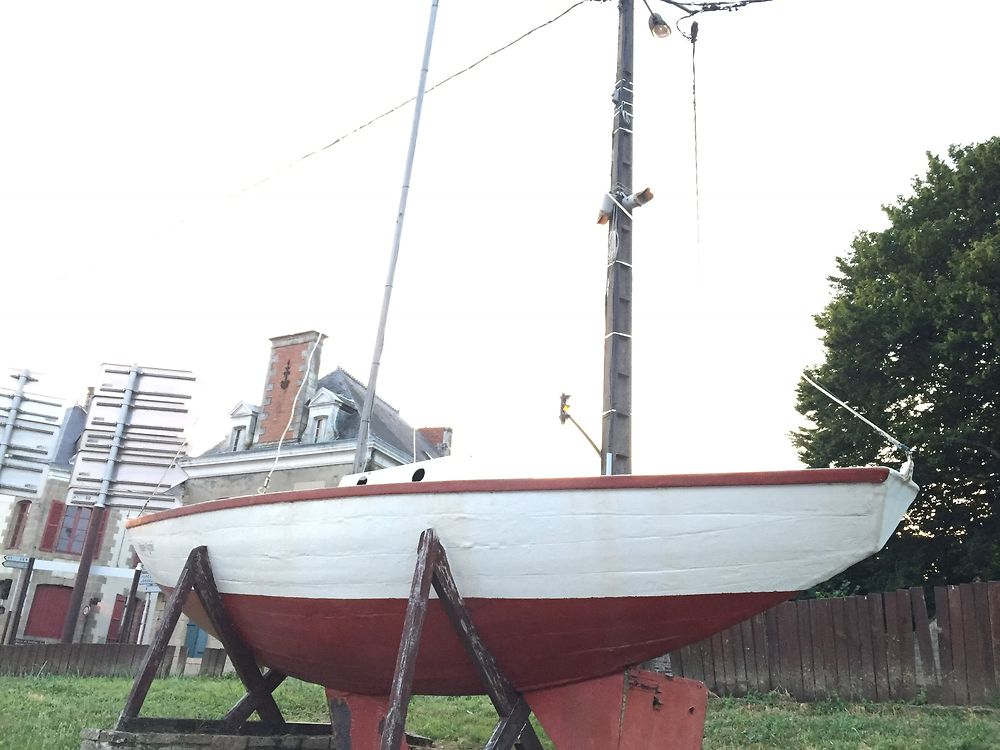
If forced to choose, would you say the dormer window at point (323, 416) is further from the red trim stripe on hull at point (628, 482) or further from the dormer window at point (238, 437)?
the red trim stripe on hull at point (628, 482)

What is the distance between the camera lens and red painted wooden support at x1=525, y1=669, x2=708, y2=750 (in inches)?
158

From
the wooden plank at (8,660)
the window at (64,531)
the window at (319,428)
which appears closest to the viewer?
the wooden plank at (8,660)

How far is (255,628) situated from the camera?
5367mm

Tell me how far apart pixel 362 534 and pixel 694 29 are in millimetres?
6021

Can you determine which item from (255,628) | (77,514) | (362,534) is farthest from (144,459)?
(77,514)

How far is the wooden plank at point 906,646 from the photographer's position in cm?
827

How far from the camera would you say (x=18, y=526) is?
27.1m

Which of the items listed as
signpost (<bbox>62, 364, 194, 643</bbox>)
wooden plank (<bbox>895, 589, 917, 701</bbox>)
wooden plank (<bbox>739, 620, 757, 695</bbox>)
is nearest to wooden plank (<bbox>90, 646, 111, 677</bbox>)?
signpost (<bbox>62, 364, 194, 643</bbox>)

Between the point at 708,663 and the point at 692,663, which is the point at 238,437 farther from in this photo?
the point at 708,663

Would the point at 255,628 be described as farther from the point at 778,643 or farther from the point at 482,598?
the point at 778,643

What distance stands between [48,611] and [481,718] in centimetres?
2465

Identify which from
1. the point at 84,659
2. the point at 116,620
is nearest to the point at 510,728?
the point at 84,659

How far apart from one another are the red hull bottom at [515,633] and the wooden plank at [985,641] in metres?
5.74

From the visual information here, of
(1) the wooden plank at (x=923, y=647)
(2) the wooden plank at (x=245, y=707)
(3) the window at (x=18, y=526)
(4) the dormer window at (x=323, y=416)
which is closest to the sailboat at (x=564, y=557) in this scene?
(2) the wooden plank at (x=245, y=707)
